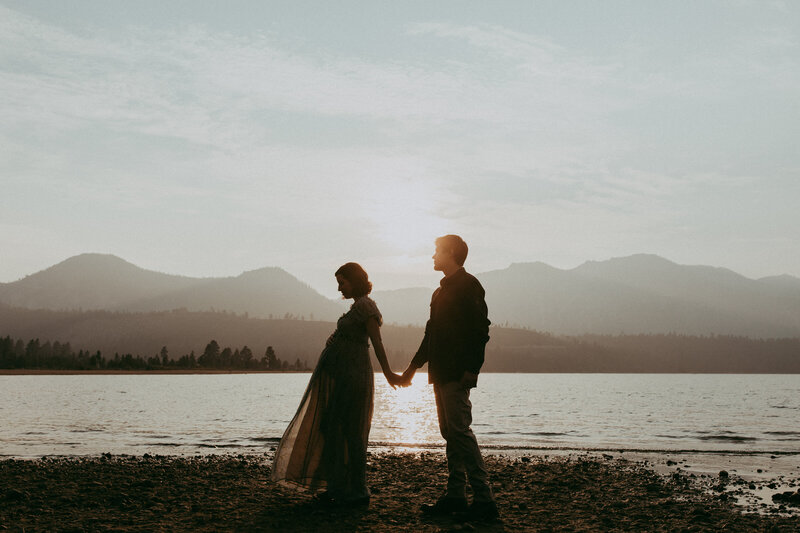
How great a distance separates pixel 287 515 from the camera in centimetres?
1056

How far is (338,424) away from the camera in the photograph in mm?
11570

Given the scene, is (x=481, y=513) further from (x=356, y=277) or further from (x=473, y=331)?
(x=356, y=277)

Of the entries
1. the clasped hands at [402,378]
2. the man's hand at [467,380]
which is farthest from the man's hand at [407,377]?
the man's hand at [467,380]

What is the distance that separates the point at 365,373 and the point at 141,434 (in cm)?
2550

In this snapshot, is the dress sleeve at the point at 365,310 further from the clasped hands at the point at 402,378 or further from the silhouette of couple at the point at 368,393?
the clasped hands at the point at 402,378

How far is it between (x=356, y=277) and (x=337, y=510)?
148 inches

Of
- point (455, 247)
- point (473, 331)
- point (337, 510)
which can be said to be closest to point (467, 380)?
point (473, 331)

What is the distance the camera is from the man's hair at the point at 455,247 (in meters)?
11.0

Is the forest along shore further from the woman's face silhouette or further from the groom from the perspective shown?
the woman's face silhouette

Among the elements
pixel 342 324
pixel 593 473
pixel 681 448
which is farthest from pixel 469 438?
pixel 681 448

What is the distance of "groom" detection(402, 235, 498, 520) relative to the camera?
10461mm

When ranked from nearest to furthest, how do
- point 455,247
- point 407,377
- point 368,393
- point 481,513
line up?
1. point 481,513
2. point 455,247
3. point 407,377
4. point 368,393

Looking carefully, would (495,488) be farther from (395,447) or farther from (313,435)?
(395,447)

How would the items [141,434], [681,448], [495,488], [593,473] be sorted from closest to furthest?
[495,488] → [593,473] → [681,448] → [141,434]
